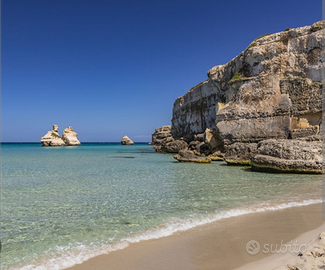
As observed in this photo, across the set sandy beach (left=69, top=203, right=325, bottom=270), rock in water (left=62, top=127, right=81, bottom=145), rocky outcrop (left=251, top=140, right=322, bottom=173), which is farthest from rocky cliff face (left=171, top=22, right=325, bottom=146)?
rock in water (left=62, top=127, right=81, bottom=145)

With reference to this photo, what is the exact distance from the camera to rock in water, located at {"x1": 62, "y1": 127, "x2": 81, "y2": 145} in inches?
3397

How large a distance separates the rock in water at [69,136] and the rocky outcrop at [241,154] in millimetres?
78611

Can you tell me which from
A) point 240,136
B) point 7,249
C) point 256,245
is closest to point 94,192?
point 7,249

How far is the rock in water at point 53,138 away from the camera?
81938mm

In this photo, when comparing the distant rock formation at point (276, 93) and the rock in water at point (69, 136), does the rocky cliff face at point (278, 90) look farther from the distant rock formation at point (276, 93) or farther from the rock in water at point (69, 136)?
the rock in water at point (69, 136)

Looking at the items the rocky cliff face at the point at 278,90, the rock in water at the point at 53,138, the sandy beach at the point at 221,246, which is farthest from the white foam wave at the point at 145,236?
the rock in water at the point at 53,138

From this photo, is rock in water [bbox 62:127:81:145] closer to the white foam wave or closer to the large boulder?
the large boulder

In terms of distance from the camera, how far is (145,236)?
4.63 m

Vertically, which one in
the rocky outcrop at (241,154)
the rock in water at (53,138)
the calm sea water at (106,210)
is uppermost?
the rock in water at (53,138)

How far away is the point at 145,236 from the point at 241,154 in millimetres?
14734

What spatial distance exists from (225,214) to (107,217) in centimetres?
295

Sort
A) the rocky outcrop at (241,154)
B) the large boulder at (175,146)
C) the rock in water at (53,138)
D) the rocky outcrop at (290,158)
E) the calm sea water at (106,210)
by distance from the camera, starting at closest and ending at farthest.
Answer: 1. the calm sea water at (106,210)
2. the rocky outcrop at (290,158)
3. the rocky outcrop at (241,154)
4. the large boulder at (175,146)
5. the rock in water at (53,138)

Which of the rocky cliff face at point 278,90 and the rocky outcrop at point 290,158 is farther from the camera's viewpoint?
the rocky cliff face at point 278,90

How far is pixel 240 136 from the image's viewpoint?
66.9 ft
